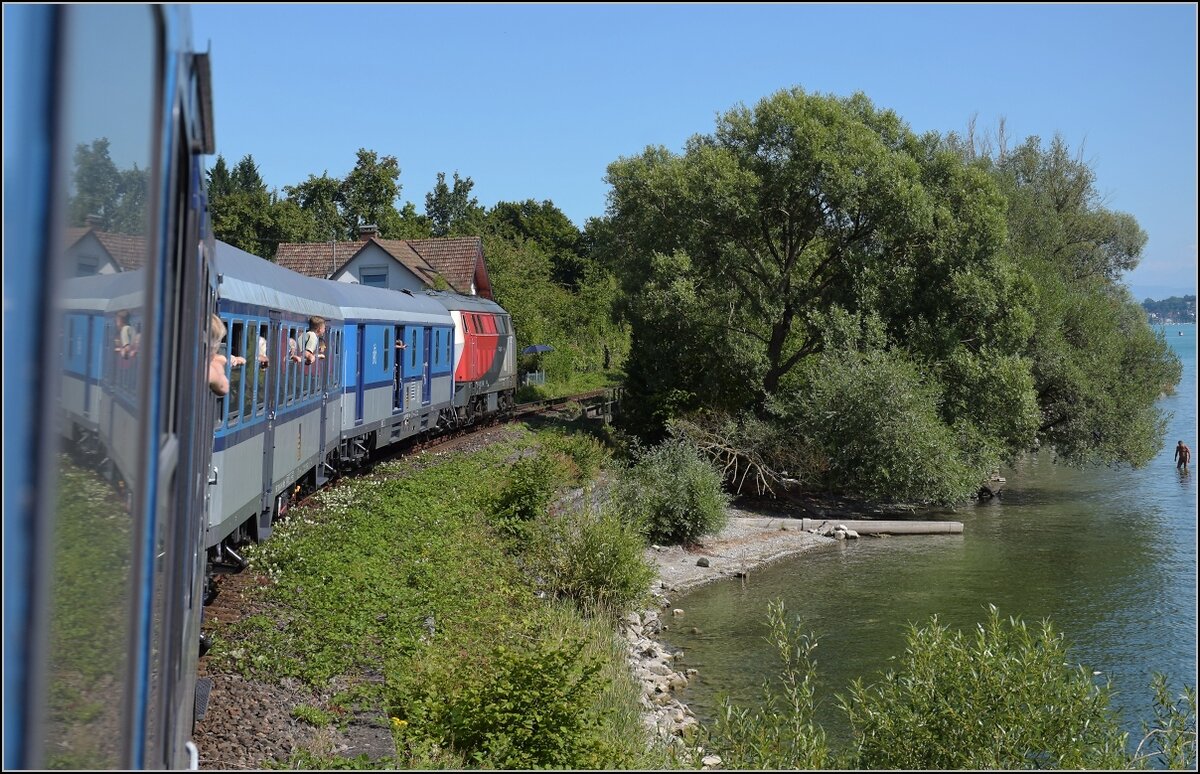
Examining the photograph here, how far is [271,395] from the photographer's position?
1062cm

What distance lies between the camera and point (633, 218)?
32.0m

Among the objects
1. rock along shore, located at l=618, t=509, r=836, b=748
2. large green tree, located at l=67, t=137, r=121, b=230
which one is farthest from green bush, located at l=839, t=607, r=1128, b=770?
large green tree, located at l=67, t=137, r=121, b=230

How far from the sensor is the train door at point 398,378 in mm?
19297

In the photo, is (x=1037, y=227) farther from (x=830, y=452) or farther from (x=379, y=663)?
(x=379, y=663)

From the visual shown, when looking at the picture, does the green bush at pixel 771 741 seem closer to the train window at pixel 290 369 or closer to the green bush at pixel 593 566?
the train window at pixel 290 369

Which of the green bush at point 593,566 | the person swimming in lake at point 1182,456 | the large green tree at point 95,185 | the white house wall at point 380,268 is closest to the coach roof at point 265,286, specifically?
the green bush at point 593,566

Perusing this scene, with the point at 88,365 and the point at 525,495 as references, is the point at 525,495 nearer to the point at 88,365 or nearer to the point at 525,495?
the point at 525,495

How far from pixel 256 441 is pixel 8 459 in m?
9.03

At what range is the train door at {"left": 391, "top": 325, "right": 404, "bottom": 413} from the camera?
19297 mm

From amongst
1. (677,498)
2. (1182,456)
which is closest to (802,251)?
(677,498)

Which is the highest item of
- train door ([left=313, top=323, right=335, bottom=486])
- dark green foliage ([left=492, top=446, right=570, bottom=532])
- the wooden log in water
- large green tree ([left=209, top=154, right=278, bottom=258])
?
large green tree ([left=209, top=154, right=278, bottom=258])

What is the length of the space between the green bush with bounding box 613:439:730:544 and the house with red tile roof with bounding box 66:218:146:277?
19716 mm

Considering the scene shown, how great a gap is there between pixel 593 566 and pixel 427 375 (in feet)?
25.3

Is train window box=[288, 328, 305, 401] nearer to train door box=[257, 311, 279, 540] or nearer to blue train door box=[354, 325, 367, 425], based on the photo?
train door box=[257, 311, 279, 540]
